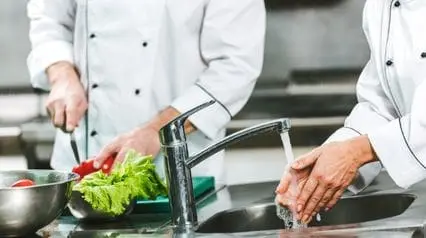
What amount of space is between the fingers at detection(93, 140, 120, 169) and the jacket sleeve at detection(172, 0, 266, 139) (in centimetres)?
31

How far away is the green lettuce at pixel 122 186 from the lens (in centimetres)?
180

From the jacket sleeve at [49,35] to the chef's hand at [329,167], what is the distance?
1087mm

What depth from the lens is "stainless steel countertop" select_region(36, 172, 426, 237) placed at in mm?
1633

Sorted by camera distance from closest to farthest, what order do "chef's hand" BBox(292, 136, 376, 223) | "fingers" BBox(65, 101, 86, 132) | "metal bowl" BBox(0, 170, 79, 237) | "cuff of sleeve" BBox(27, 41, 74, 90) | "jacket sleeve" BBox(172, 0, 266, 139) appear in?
"metal bowl" BBox(0, 170, 79, 237) → "chef's hand" BBox(292, 136, 376, 223) → "fingers" BBox(65, 101, 86, 132) → "jacket sleeve" BBox(172, 0, 266, 139) → "cuff of sleeve" BBox(27, 41, 74, 90)

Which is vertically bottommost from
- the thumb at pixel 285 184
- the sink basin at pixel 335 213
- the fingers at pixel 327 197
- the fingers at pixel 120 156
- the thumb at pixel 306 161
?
the sink basin at pixel 335 213

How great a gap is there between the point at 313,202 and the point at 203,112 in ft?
2.37

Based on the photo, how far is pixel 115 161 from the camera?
6.84ft

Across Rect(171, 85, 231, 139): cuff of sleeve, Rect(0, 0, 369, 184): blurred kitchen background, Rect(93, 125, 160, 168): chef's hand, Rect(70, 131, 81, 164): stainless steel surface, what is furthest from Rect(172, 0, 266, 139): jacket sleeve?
Rect(0, 0, 369, 184): blurred kitchen background

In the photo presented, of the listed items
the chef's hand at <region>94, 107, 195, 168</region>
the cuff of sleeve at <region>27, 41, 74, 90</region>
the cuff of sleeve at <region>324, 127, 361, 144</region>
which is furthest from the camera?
the cuff of sleeve at <region>27, 41, 74, 90</region>

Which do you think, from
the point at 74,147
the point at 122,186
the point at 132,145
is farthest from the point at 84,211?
the point at 74,147

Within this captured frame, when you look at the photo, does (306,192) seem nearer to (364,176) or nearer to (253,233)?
(253,233)

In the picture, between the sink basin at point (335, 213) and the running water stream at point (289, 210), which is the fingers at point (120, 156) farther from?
the running water stream at point (289, 210)

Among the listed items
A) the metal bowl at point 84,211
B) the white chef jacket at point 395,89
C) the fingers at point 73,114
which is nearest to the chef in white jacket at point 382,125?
the white chef jacket at point 395,89

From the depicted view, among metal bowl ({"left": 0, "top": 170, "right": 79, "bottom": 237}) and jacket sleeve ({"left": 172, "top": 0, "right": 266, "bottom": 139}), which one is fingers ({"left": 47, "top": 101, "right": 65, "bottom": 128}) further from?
metal bowl ({"left": 0, "top": 170, "right": 79, "bottom": 237})
